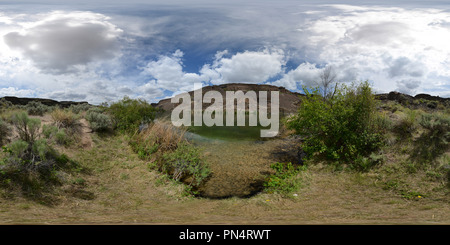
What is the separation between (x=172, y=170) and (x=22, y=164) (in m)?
4.64

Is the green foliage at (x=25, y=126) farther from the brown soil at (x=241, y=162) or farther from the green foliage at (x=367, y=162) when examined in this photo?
the green foliage at (x=367, y=162)

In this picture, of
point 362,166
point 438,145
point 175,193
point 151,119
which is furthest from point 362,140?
point 151,119

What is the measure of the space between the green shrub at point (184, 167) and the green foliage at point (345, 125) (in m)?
4.51

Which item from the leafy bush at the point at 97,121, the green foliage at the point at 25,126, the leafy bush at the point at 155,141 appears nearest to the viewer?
the green foliage at the point at 25,126

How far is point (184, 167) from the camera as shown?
887cm

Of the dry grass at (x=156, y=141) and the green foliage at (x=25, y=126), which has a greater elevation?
the green foliage at (x=25, y=126)

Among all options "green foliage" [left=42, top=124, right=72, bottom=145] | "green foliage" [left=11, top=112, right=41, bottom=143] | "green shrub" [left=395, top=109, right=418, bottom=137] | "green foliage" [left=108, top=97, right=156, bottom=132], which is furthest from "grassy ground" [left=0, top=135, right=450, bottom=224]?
"green foliage" [left=108, top=97, right=156, bottom=132]

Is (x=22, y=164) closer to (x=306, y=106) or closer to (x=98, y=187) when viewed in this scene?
(x=98, y=187)

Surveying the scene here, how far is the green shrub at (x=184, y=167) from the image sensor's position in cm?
855

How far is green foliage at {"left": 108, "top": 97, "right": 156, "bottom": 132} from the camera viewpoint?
12.6m

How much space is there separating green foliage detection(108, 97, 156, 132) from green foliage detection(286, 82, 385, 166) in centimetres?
899

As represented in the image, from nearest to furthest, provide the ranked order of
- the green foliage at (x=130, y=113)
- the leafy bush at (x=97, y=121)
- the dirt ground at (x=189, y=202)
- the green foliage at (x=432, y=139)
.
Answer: the dirt ground at (x=189, y=202)
the green foliage at (x=432, y=139)
the leafy bush at (x=97, y=121)
the green foliage at (x=130, y=113)

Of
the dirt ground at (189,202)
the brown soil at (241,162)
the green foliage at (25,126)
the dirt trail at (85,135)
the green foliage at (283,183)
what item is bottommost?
the brown soil at (241,162)

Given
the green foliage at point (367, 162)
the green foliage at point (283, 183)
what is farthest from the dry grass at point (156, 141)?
the green foliage at point (367, 162)
